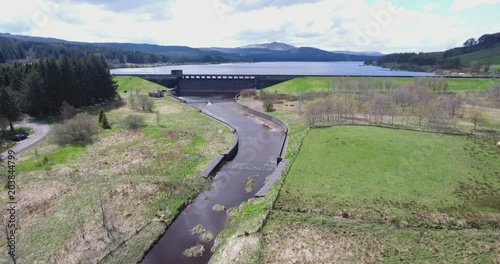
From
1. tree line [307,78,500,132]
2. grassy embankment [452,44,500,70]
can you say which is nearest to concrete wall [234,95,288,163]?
tree line [307,78,500,132]

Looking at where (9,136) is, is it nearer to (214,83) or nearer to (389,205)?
(389,205)

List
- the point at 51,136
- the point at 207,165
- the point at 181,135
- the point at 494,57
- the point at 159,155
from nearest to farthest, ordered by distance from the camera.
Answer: the point at 207,165 → the point at 159,155 → the point at 51,136 → the point at 181,135 → the point at 494,57

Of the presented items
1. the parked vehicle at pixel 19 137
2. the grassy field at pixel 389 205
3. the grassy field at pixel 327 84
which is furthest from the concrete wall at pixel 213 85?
the grassy field at pixel 389 205

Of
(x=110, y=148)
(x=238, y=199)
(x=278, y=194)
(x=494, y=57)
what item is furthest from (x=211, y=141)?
(x=494, y=57)

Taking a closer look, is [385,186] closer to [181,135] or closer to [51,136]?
[181,135]

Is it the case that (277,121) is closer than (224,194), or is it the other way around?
(224,194)

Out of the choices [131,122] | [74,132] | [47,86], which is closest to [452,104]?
[131,122]

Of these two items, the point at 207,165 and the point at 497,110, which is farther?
the point at 497,110
